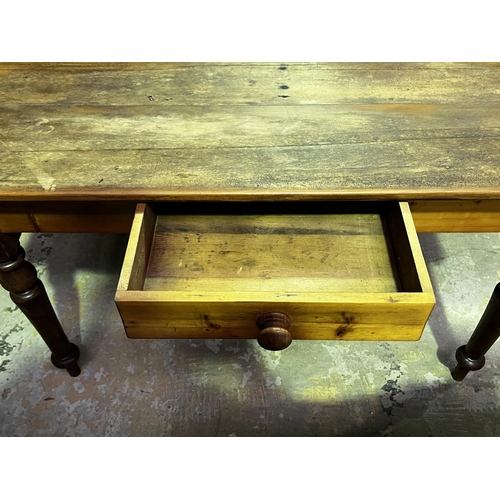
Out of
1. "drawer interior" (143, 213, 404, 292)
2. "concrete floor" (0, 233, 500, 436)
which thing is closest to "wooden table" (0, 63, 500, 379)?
"drawer interior" (143, 213, 404, 292)

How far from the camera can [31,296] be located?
1.14m

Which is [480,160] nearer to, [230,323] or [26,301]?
[230,323]

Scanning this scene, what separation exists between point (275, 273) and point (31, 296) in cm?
59

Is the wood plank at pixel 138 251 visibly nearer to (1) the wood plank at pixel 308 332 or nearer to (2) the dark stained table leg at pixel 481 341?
(1) the wood plank at pixel 308 332

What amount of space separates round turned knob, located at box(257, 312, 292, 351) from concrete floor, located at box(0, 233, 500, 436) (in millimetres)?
566

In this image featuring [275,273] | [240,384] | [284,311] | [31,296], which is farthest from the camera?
[240,384]

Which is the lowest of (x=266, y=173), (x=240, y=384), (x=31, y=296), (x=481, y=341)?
(x=240, y=384)

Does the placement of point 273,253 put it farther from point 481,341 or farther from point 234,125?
point 481,341

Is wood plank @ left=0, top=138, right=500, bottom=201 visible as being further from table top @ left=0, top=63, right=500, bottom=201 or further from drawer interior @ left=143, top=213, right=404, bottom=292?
drawer interior @ left=143, top=213, right=404, bottom=292

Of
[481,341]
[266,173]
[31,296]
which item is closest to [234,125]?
[266,173]

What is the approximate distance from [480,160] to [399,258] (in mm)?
248

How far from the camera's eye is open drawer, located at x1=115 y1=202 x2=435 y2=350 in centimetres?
82

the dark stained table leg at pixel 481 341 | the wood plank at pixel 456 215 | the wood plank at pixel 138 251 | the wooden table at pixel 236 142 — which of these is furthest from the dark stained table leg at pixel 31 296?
the dark stained table leg at pixel 481 341

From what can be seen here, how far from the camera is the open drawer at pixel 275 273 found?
2.68 feet
